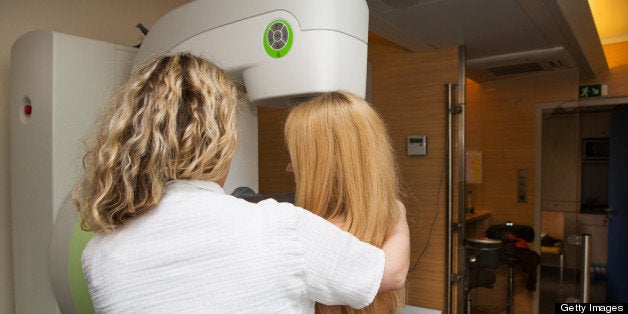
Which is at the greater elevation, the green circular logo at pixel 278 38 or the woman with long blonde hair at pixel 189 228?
the green circular logo at pixel 278 38

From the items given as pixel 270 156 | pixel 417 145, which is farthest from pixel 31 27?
pixel 417 145

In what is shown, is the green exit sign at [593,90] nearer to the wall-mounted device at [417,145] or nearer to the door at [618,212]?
the door at [618,212]

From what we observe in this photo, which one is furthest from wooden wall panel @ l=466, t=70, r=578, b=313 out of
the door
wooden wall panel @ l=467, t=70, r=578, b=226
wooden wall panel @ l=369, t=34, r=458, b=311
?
the door

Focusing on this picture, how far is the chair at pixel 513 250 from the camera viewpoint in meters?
3.16

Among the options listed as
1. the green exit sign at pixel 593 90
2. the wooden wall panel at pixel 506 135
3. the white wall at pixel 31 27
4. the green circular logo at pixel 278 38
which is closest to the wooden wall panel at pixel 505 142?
the wooden wall panel at pixel 506 135

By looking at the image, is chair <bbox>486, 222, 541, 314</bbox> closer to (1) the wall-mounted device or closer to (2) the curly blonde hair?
(1) the wall-mounted device

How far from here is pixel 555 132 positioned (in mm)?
3145

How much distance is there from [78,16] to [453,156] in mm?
1952

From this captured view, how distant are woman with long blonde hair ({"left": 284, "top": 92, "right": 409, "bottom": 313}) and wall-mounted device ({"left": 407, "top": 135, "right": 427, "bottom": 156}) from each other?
180cm

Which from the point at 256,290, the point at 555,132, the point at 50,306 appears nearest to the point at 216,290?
the point at 256,290

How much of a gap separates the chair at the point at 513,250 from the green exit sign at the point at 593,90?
1.31 m

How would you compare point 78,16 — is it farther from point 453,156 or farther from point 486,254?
point 486,254

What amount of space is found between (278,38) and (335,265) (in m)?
0.45

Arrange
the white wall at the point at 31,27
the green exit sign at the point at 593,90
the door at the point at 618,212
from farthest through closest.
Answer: the door at the point at 618,212 < the green exit sign at the point at 593,90 < the white wall at the point at 31,27
